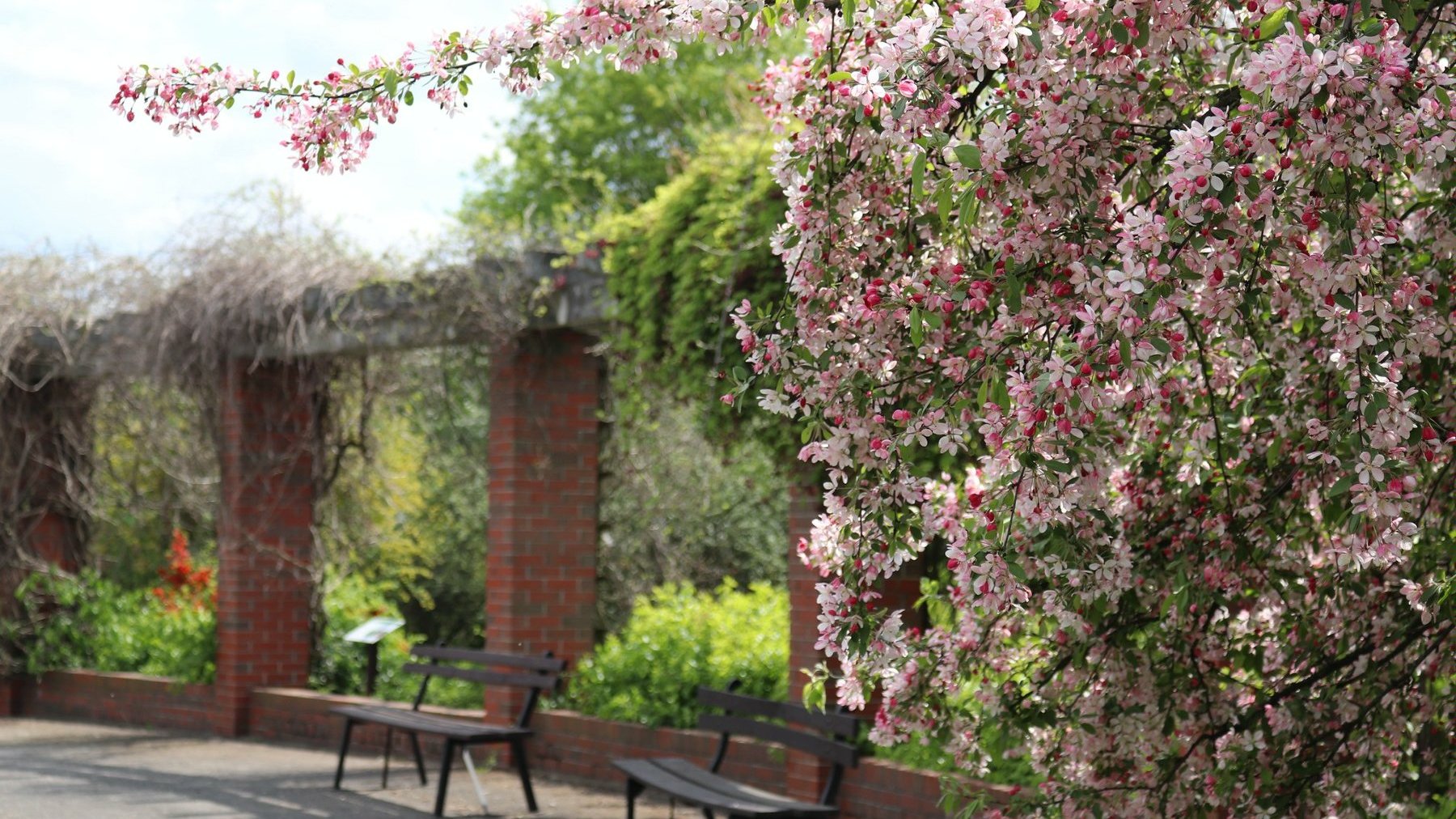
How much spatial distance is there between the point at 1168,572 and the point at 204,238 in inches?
339

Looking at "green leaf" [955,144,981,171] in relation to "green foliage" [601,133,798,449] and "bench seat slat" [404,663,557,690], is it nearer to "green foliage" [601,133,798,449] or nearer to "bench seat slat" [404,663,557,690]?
"green foliage" [601,133,798,449]

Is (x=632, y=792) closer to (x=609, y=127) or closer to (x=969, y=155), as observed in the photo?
(x=969, y=155)

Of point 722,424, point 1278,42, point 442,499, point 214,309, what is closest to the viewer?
point 1278,42

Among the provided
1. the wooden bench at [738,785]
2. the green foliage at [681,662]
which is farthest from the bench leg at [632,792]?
the green foliage at [681,662]

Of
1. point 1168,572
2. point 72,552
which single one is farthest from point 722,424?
point 72,552

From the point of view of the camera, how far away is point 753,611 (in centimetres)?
969

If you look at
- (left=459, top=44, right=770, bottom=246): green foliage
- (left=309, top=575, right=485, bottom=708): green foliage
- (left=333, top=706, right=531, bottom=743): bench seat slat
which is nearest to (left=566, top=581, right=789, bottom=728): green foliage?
(left=333, top=706, right=531, bottom=743): bench seat slat

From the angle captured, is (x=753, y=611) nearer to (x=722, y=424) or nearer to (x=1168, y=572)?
(x=722, y=424)

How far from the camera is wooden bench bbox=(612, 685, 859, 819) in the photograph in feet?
19.2

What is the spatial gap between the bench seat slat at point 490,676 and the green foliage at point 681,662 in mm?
524

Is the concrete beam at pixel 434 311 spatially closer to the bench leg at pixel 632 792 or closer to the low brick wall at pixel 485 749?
the low brick wall at pixel 485 749

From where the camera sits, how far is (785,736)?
6.38 metres

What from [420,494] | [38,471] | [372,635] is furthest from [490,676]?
[420,494]

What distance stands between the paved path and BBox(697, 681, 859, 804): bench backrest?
1151 mm
